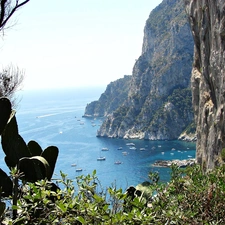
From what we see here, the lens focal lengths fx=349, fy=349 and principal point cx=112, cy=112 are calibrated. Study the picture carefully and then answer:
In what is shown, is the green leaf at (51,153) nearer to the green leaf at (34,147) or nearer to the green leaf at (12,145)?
the green leaf at (34,147)

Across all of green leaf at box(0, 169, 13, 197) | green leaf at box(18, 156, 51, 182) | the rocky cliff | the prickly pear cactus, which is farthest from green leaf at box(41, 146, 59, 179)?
the rocky cliff

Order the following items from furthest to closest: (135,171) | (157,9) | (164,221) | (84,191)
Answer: (157,9)
(135,171)
(84,191)
(164,221)

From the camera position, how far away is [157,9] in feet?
501

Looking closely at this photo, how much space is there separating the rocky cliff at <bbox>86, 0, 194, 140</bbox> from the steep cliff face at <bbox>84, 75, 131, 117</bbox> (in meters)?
28.9

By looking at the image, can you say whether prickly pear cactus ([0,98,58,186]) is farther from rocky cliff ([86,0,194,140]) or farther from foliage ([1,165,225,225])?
rocky cliff ([86,0,194,140])

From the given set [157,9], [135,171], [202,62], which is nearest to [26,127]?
[135,171]

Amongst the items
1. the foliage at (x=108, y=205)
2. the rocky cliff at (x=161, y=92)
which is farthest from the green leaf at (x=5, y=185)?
the rocky cliff at (x=161, y=92)

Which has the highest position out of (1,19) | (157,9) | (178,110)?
(157,9)

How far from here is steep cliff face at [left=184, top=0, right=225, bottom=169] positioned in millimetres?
24344

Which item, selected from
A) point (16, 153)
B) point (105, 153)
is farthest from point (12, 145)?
point (105, 153)

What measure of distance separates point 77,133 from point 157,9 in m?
73.1

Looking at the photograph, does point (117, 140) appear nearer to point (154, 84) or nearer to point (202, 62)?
point (154, 84)

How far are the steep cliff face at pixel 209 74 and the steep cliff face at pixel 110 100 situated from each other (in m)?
134

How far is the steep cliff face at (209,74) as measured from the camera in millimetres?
24344
